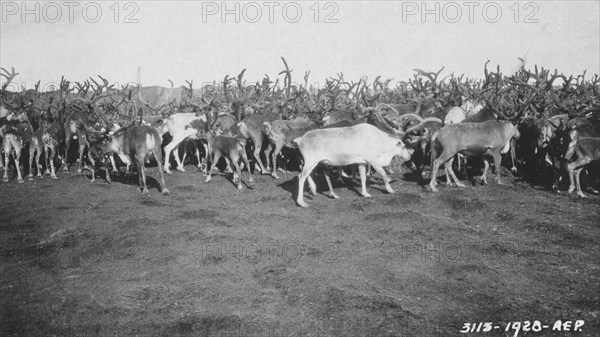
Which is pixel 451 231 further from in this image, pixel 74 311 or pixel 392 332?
pixel 74 311

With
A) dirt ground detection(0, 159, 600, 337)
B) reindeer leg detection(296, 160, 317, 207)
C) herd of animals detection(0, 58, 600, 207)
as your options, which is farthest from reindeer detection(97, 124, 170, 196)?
reindeer leg detection(296, 160, 317, 207)

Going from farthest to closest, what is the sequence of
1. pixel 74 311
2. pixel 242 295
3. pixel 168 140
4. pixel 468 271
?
pixel 168 140, pixel 468 271, pixel 242 295, pixel 74 311

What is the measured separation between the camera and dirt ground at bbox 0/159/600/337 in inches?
195

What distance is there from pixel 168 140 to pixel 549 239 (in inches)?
574

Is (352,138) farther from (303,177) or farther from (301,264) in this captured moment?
(301,264)

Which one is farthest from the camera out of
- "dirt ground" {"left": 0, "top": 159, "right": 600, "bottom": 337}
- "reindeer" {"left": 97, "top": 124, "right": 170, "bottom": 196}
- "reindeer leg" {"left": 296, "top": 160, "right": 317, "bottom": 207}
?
"reindeer" {"left": 97, "top": 124, "right": 170, "bottom": 196}

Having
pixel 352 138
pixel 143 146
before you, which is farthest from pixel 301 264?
pixel 143 146

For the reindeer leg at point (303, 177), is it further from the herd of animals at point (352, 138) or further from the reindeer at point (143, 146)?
the reindeer at point (143, 146)

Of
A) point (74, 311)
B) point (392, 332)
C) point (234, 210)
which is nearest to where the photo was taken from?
point (392, 332)

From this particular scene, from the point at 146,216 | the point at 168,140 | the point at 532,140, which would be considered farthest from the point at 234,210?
the point at 532,140

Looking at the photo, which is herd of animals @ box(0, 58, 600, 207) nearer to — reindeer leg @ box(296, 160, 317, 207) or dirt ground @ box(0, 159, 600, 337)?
reindeer leg @ box(296, 160, 317, 207)

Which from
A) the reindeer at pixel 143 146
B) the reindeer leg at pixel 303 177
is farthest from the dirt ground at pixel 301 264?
the reindeer at pixel 143 146

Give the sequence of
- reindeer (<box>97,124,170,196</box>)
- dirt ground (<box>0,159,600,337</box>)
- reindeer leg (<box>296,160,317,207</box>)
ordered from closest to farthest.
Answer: dirt ground (<box>0,159,600,337</box>) < reindeer leg (<box>296,160,317,207</box>) < reindeer (<box>97,124,170,196</box>)

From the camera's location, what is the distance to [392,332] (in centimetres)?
469
